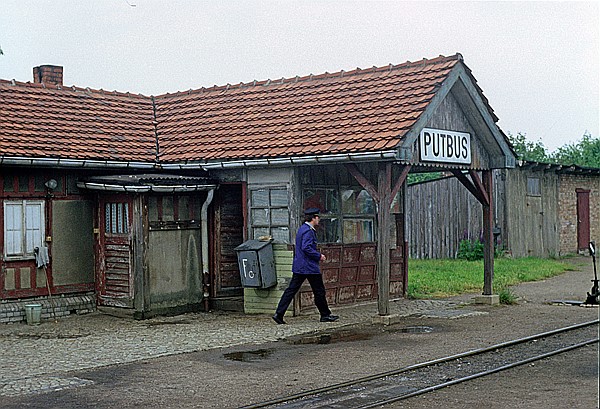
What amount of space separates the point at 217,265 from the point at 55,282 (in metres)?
3.09

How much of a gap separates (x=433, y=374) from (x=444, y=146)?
21.6 ft

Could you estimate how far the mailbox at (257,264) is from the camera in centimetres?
1608

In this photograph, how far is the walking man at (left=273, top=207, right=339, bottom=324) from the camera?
1516 centimetres

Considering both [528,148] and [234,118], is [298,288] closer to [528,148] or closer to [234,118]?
[234,118]

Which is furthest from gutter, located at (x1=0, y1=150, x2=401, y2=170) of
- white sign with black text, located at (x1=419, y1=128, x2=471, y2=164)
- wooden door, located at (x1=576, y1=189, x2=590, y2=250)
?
wooden door, located at (x1=576, y1=189, x2=590, y2=250)

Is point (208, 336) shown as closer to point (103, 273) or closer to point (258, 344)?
point (258, 344)

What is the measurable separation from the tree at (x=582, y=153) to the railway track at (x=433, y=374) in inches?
1756

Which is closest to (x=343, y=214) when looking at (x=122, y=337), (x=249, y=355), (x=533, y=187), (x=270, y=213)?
(x=270, y=213)

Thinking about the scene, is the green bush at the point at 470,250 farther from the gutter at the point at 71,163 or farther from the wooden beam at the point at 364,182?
the wooden beam at the point at 364,182

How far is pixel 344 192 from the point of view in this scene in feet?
57.8

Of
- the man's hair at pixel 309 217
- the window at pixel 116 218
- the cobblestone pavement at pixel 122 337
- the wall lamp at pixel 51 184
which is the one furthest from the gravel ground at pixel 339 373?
the wall lamp at pixel 51 184

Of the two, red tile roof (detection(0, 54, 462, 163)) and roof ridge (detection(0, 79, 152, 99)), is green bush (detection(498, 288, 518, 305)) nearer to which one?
red tile roof (detection(0, 54, 462, 163))

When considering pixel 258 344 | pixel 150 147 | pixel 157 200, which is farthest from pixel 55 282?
pixel 258 344

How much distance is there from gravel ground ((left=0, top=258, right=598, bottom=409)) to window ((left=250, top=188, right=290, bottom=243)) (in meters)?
2.50
